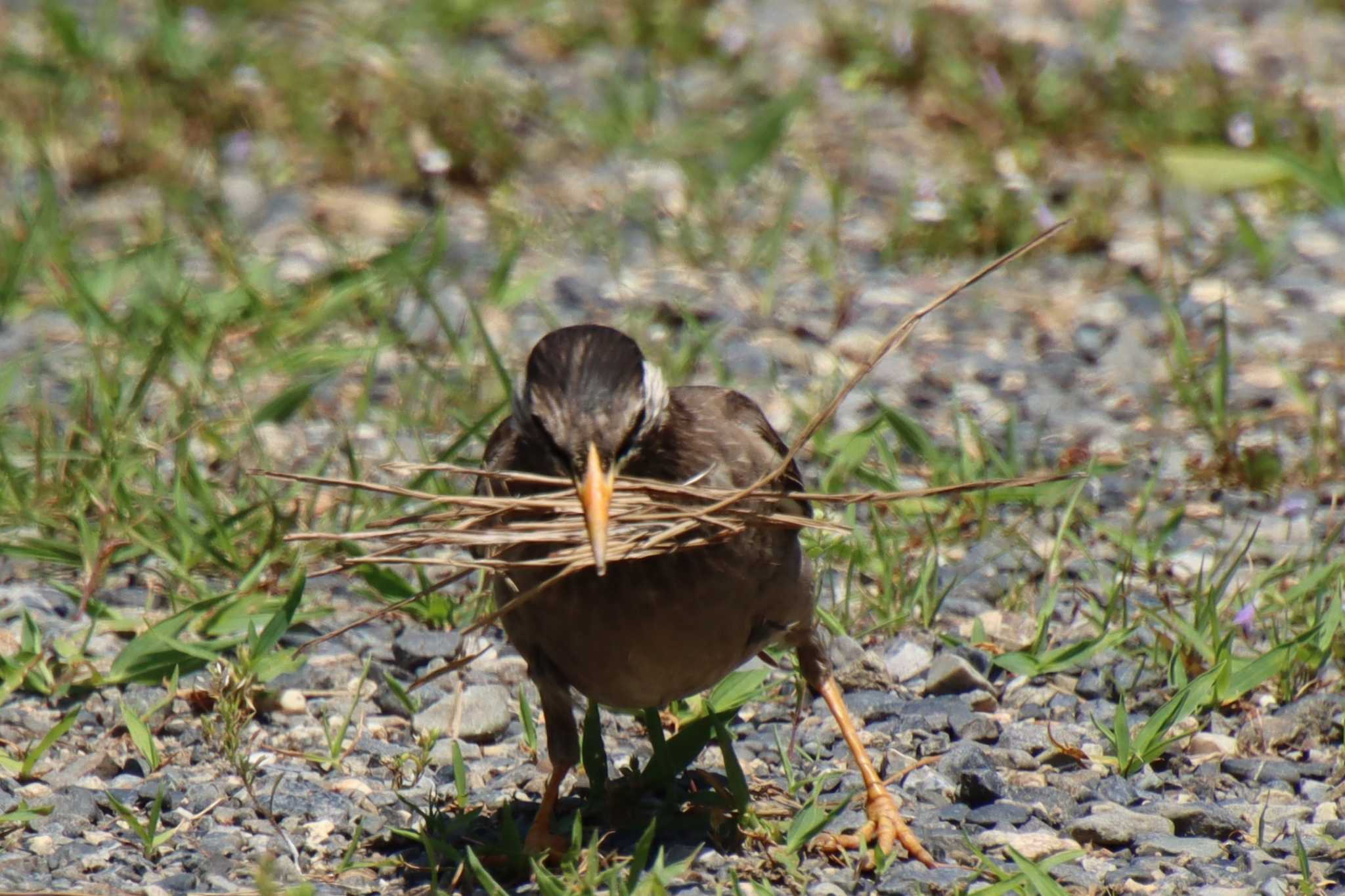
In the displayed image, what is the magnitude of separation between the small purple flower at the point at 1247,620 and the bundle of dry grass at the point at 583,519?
4.72ft

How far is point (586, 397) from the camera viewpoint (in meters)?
4.05

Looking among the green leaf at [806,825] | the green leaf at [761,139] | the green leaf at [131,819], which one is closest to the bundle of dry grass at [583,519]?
the green leaf at [806,825]

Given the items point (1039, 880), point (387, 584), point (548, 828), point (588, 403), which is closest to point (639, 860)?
point (548, 828)

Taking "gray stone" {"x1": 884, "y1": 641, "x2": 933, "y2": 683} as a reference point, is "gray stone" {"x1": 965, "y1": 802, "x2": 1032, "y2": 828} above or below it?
above

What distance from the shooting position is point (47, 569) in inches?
229

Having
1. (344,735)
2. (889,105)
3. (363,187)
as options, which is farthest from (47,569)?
(889,105)

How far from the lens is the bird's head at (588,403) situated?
3.99 metres

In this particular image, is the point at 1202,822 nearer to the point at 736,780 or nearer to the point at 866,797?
the point at 866,797

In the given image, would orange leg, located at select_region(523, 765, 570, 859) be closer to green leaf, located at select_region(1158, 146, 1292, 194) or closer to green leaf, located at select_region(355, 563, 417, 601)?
green leaf, located at select_region(355, 563, 417, 601)

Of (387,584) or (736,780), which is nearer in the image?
(736,780)

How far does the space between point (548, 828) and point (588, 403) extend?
117cm

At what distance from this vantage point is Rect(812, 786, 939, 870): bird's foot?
4371mm

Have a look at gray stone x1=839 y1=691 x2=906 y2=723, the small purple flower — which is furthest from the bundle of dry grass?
the small purple flower

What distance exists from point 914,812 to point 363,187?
518cm
